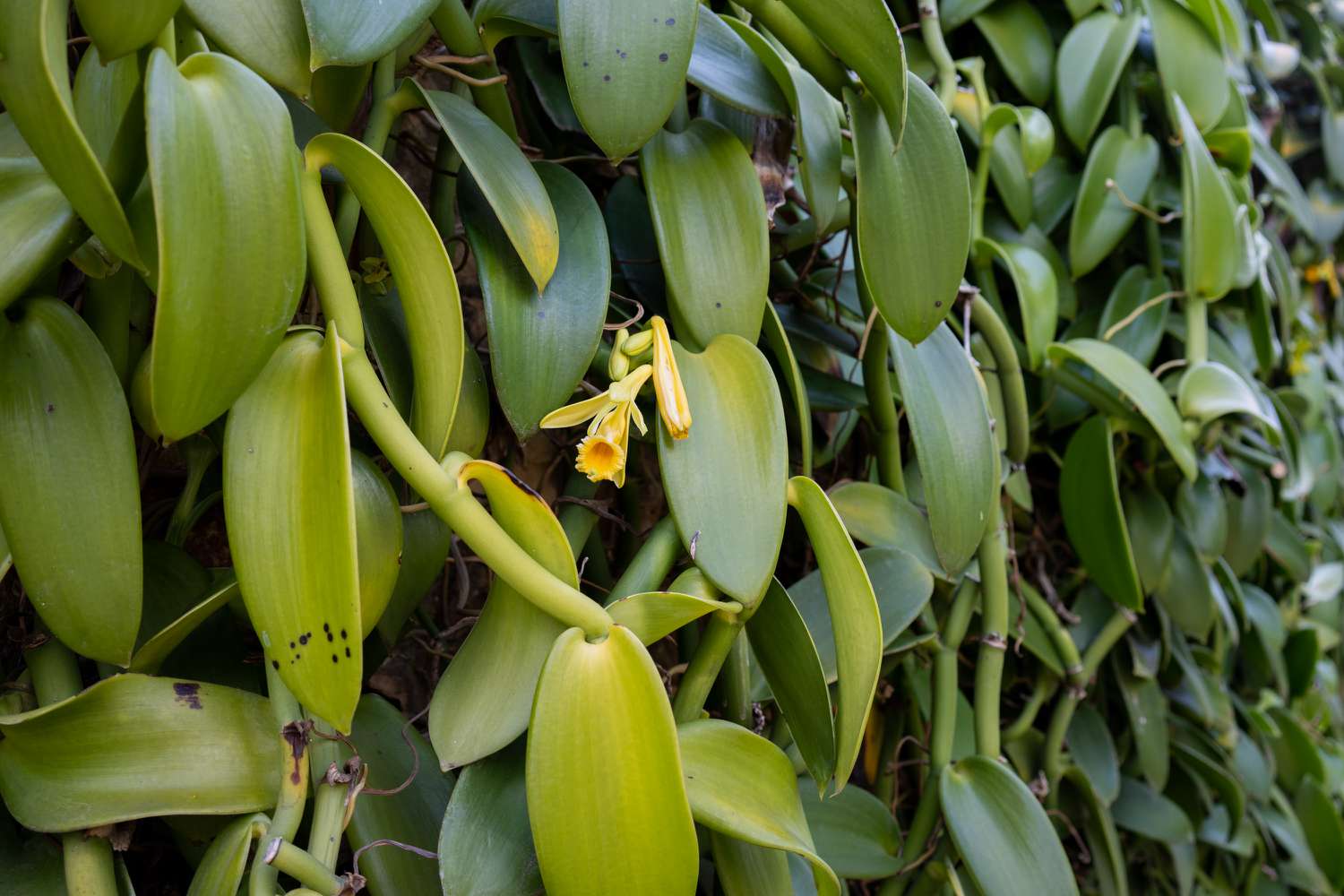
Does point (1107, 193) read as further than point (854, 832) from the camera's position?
Yes

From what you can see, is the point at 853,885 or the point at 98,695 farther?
the point at 853,885

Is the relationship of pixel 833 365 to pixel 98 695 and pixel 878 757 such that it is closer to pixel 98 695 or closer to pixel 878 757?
pixel 878 757

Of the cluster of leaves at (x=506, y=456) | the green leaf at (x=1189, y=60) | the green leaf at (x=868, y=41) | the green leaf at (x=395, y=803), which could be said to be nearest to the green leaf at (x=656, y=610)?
the cluster of leaves at (x=506, y=456)

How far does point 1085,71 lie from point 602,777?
0.72 metres

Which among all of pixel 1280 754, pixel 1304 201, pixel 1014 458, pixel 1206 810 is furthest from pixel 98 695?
pixel 1304 201

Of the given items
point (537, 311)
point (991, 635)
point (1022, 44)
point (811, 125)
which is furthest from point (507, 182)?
point (1022, 44)

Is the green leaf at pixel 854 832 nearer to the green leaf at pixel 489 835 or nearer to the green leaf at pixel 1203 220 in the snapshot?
the green leaf at pixel 489 835

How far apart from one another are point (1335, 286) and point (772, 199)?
45.3 inches

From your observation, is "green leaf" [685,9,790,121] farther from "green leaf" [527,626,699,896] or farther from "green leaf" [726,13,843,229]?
"green leaf" [527,626,699,896]

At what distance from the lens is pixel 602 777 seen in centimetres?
33

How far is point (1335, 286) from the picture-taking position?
132cm

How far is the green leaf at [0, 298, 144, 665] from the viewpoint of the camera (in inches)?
13.5

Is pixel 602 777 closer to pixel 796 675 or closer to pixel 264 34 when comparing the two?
pixel 796 675

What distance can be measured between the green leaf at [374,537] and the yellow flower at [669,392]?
0.11 metres
